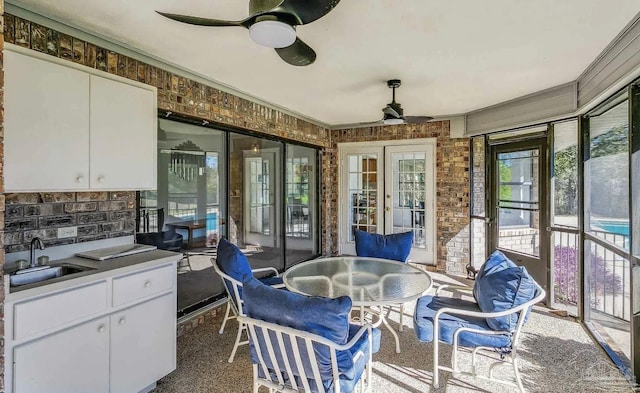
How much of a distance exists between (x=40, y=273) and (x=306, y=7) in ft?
7.07

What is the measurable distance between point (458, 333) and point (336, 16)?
7.32ft

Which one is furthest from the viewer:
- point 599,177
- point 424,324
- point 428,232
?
point 428,232

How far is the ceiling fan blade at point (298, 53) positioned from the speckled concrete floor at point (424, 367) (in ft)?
7.44

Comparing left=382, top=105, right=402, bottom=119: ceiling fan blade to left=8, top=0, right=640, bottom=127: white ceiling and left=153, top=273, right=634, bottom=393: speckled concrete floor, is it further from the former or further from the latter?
left=153, top=273, right=634, bottom=393: speckled concrete floor

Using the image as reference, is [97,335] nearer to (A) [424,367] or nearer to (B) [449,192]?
(A) [424,367]

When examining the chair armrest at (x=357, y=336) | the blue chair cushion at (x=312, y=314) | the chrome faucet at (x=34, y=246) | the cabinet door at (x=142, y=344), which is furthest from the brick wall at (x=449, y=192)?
the chrome faucet at (x=34, y=246)

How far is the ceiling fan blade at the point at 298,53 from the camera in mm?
2043

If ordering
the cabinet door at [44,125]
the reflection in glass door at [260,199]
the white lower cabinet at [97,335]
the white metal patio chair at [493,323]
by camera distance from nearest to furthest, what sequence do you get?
1. the white lower cabinet at [97,335]
2. the cabinet door at [44,125]
3. the white metal patio chair at [493,323]
4. the reflection in glass door at [260,199]

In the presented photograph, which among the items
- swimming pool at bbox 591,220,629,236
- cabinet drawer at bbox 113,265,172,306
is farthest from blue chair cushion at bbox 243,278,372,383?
swimming pool at bbox 591,220,629,236

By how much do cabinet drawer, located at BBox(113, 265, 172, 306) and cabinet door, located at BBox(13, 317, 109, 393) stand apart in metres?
0.16

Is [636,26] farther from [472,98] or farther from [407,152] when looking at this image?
[407,152]

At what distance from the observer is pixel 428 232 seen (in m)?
5.45

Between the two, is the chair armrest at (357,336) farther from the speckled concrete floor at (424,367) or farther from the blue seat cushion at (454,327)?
the speckled concrete floor at (424,367)

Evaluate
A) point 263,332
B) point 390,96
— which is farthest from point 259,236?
point 263,332
